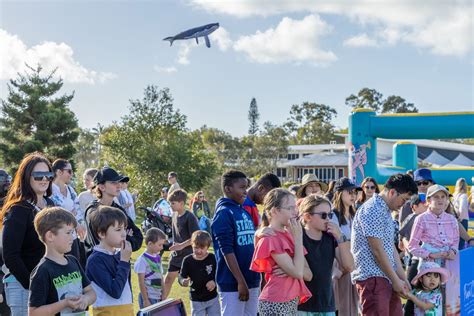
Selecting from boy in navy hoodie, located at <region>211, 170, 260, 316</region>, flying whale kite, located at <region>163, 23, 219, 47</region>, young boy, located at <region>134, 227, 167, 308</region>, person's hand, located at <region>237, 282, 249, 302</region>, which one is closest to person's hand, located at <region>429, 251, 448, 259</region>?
boy in navy hoodie, located at <region>211, 170, 260, 316</region>

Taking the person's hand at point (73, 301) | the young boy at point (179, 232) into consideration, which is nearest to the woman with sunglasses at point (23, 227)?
the person's hand at point (73, 301)

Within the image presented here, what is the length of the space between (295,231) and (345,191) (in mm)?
2032

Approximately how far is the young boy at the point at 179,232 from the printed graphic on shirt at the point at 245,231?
90.2 inches

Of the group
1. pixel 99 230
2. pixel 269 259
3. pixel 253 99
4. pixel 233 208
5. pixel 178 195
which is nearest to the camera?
pixel 99 230

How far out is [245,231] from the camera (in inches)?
186

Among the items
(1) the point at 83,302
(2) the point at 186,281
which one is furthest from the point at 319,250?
(1) the point at 83,302

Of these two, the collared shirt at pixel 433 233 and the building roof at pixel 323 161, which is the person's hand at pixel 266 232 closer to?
the collared shirt at pixel 433 233

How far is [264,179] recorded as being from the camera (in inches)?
220

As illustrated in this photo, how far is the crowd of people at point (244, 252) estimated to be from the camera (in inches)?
149

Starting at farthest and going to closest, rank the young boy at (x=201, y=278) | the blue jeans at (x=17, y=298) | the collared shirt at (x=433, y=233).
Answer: the collared shirt at (x=433, y=233), the young boy at (x=201, y=278), the blue jeans at (x=17, y=298)

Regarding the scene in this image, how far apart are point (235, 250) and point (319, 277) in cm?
72

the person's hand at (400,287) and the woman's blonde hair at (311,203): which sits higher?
the woman's blonde hair at (311,203)

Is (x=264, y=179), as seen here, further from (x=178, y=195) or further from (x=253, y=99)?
(x=253, y=99)

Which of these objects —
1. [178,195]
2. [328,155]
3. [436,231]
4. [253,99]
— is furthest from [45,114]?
[253,99]
